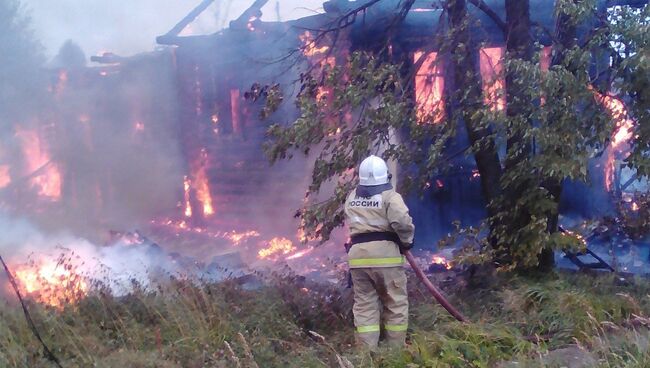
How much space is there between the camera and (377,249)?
4.95m

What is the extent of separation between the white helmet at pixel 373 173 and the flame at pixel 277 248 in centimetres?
507

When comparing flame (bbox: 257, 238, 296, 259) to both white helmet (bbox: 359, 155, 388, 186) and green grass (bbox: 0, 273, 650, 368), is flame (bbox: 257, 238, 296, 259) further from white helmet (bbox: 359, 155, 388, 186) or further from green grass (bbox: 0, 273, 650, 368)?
white helmet (bbox: 359, 155, 388, 186)

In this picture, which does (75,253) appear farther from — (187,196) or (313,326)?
(313,326)

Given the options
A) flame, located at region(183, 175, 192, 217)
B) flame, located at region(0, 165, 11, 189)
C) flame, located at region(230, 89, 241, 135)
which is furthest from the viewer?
flame, located at region(0, 165, 11, 189)

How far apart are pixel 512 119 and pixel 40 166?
1116cm

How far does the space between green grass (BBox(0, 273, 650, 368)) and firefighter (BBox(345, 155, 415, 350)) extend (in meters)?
0.22

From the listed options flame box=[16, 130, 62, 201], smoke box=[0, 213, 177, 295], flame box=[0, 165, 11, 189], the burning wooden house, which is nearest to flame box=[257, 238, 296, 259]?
the burning wooden house

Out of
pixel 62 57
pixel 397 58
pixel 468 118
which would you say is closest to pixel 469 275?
pixel 468 118

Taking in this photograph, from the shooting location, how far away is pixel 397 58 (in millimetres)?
8391

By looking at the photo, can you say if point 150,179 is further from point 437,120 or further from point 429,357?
point 429,357

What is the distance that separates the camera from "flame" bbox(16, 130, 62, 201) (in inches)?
521

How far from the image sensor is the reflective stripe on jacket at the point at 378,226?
4.86m

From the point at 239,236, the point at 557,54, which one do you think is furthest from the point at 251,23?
the point at 557,54

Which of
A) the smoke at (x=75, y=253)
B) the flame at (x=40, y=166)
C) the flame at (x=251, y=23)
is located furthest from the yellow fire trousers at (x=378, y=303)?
the flame at (x=40, y=166)
